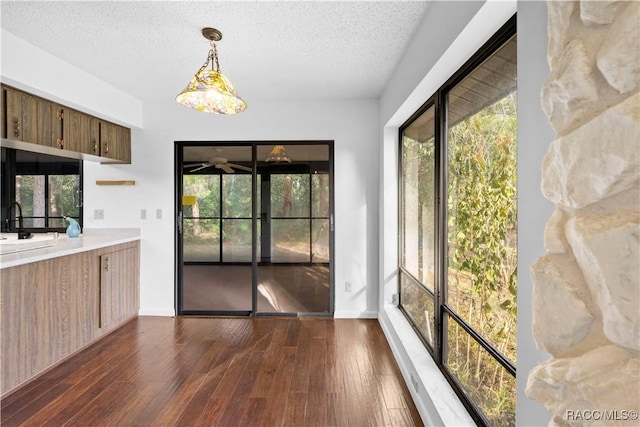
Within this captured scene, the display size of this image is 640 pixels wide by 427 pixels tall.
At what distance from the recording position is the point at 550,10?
2.43 ft

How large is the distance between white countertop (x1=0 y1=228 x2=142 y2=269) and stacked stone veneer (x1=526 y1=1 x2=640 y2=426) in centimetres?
299

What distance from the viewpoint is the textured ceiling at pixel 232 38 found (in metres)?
1.96

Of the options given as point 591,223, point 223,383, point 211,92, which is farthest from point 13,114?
point 591,223

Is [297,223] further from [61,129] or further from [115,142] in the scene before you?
[61,129]

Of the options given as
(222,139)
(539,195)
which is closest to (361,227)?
(222,139)

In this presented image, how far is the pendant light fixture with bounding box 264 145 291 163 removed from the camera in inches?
148

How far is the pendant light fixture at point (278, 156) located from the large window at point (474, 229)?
1.71 metres

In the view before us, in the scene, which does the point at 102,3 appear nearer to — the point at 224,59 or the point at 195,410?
the point at 224,59

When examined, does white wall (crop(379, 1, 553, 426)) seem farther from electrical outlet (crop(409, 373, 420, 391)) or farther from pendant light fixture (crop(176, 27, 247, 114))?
pendant light fixture (crop(176, 27, 247, 114))

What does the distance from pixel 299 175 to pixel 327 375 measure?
2217 millimetres

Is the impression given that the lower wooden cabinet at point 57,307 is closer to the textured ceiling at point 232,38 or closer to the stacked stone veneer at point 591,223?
the textured ceiling at point 232,38

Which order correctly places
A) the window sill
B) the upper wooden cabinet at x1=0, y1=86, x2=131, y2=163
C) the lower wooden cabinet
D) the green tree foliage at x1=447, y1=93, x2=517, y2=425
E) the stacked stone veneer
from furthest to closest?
the upper wooden cabinet at x1=0, y1=86, x2=131, y2=163, the lower wooden cabinet, the window sill, the green tree foliage at x1=447, y1=93, x2=517, y2=425, the stacked stone veneer

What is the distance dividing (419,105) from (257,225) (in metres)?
2.25

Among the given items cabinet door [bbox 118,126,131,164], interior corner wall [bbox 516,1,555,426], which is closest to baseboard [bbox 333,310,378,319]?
interior corner wall [bbox 516,1,555,426]
